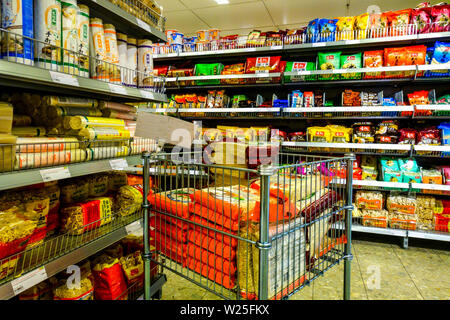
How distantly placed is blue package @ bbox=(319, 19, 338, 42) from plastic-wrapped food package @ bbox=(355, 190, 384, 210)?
1655 mm

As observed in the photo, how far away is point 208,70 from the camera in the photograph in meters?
3.46

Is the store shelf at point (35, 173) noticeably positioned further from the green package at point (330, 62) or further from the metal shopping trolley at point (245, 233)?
the green package at point (330, 62)

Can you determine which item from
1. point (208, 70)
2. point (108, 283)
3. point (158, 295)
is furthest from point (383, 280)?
point (208, 70)

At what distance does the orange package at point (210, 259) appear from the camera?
1.01 m

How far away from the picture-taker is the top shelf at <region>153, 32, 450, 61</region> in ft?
8.80

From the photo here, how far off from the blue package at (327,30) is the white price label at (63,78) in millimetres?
2630

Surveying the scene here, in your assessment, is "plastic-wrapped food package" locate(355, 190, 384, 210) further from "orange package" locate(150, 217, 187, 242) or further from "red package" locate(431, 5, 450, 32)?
"orange package" locate(150, 217, 187, 242)

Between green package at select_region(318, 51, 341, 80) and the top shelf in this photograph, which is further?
green package at select_region(318, 51, 341, 80)

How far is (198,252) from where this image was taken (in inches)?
44.1

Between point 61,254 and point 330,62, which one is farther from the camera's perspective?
point 330,62

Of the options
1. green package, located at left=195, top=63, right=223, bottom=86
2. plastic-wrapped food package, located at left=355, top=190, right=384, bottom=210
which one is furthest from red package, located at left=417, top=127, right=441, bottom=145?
green package, located at left=195, top=63, right=223, bottom=86

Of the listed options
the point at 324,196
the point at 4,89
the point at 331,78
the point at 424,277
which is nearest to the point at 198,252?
the point at 324,196

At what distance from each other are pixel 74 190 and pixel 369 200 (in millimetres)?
2707

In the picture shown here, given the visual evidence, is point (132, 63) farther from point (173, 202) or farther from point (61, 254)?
point (61, 254)
